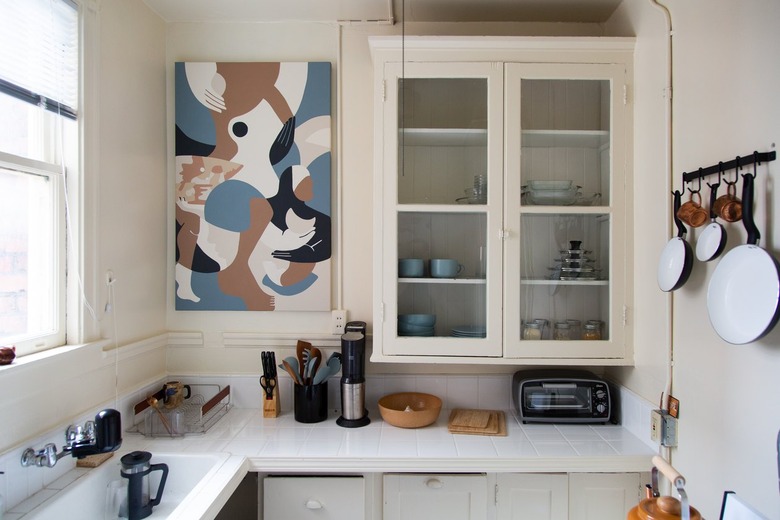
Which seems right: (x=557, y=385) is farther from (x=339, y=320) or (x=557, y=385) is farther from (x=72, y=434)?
(x=72, y=434)

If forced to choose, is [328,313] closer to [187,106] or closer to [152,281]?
[152,281]

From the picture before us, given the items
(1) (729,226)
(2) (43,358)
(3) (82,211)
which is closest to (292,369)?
(2) (43,358)

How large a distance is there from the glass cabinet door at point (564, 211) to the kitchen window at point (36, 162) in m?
1.58

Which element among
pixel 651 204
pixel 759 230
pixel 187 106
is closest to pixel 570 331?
pixel 651 204

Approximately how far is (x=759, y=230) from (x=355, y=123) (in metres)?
1.55

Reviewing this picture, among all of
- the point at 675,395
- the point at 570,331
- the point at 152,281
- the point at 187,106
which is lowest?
the point at 675,395

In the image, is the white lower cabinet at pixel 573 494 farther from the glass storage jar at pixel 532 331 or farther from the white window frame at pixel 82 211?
the white window frame at pixel 82 211

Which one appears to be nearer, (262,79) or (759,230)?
(759,230)

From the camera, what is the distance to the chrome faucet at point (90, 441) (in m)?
1.32

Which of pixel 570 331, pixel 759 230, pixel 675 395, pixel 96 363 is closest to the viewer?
pixel 759 230

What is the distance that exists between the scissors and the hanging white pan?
1.59 metres

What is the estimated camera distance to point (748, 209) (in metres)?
1.16

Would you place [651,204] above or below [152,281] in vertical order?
above

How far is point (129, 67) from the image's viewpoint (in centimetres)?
187
